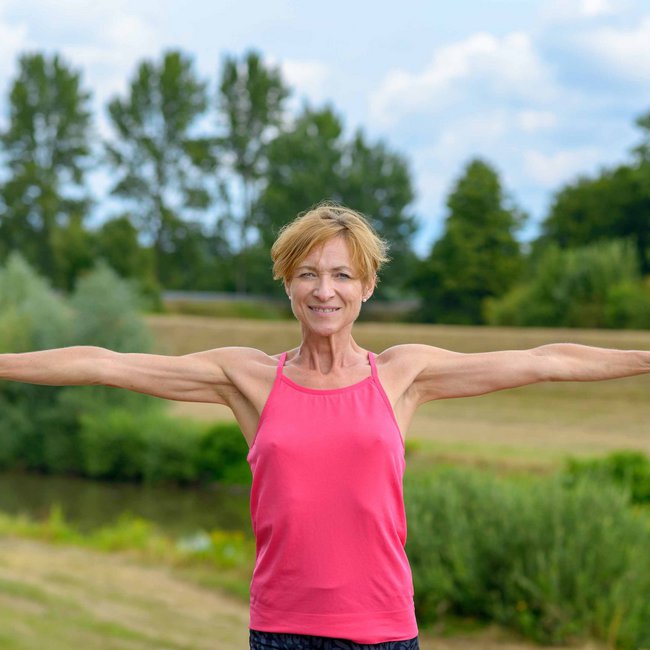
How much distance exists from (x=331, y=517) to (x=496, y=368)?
686mm

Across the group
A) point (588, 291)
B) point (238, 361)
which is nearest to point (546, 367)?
point (238, 361)

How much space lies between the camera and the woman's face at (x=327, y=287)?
2.98 meters

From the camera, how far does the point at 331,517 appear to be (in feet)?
9.30

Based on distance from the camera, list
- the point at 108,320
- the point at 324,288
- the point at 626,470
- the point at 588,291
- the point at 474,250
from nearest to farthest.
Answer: the point at 324,288, the point at 626,470, the point at 108,320, the point at 588,291, the point at 474,250

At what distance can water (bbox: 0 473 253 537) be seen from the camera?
1995cm

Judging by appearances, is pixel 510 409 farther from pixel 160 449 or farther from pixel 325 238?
pixel 325 238

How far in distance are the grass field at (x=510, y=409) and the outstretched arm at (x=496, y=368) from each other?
1667 cm

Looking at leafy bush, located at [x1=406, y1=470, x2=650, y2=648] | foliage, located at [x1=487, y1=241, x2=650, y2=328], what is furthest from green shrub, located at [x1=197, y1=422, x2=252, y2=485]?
foliage, located at [x1=487, y1=241, x2=650, y2=328]

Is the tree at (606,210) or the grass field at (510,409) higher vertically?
the tree at (606,210)

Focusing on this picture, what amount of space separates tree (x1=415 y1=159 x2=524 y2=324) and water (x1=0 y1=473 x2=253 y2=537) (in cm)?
2170

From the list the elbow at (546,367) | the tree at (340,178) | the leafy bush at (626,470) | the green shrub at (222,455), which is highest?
the tree at (340,178)

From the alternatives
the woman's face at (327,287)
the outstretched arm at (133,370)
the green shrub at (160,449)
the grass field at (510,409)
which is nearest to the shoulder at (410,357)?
the woman's face at (327,287)

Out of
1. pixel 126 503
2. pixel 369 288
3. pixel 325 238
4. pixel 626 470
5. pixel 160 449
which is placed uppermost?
pixel 325 238

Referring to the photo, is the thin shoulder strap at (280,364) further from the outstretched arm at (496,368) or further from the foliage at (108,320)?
the foliage at (108,320)
